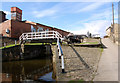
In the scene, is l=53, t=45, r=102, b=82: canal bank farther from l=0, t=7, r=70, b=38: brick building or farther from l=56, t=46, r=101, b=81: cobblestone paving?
l=0, t=7, r=70, b=38: brick building

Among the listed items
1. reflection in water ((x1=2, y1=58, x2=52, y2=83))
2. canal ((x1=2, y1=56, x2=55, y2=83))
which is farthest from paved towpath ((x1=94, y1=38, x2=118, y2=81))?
reflection in water ((x1=2, y1=58, x2=52, y2=83))

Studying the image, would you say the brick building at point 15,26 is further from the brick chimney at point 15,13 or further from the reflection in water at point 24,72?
the reflection in water at point 24,72

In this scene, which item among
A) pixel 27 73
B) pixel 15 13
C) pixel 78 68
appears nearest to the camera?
pixel 78 68

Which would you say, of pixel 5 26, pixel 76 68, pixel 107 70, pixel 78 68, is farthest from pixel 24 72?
A: pixel 5 26

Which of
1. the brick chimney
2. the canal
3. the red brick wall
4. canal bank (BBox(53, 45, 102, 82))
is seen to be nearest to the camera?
canal bank (BBox(53, 45, 102, 82))

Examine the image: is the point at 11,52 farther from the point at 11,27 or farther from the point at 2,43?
the point at 11,27

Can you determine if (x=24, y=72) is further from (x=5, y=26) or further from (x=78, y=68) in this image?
(x=5, y=26)

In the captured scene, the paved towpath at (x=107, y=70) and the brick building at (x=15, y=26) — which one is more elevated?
the brick building at (x=15, y=26)

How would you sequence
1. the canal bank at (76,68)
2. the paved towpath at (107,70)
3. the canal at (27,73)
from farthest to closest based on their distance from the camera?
1. the canal at (27,73)
2. the canal bank at (76,68)
3. the paved towpath at (107,70)

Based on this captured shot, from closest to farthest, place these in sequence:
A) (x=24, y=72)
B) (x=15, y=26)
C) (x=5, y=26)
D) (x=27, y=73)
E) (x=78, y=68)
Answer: (x=78, y=68), (x=27, y=73), (x=24, y=72), (x=5, y=26), (x=15, y=26)

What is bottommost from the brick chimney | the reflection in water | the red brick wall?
the reflection in water

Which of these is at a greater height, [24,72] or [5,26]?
[5,26]

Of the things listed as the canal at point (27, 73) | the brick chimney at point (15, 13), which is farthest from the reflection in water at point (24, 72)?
the brick chimney at point (15, 13)

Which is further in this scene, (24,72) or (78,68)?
(24,72)
